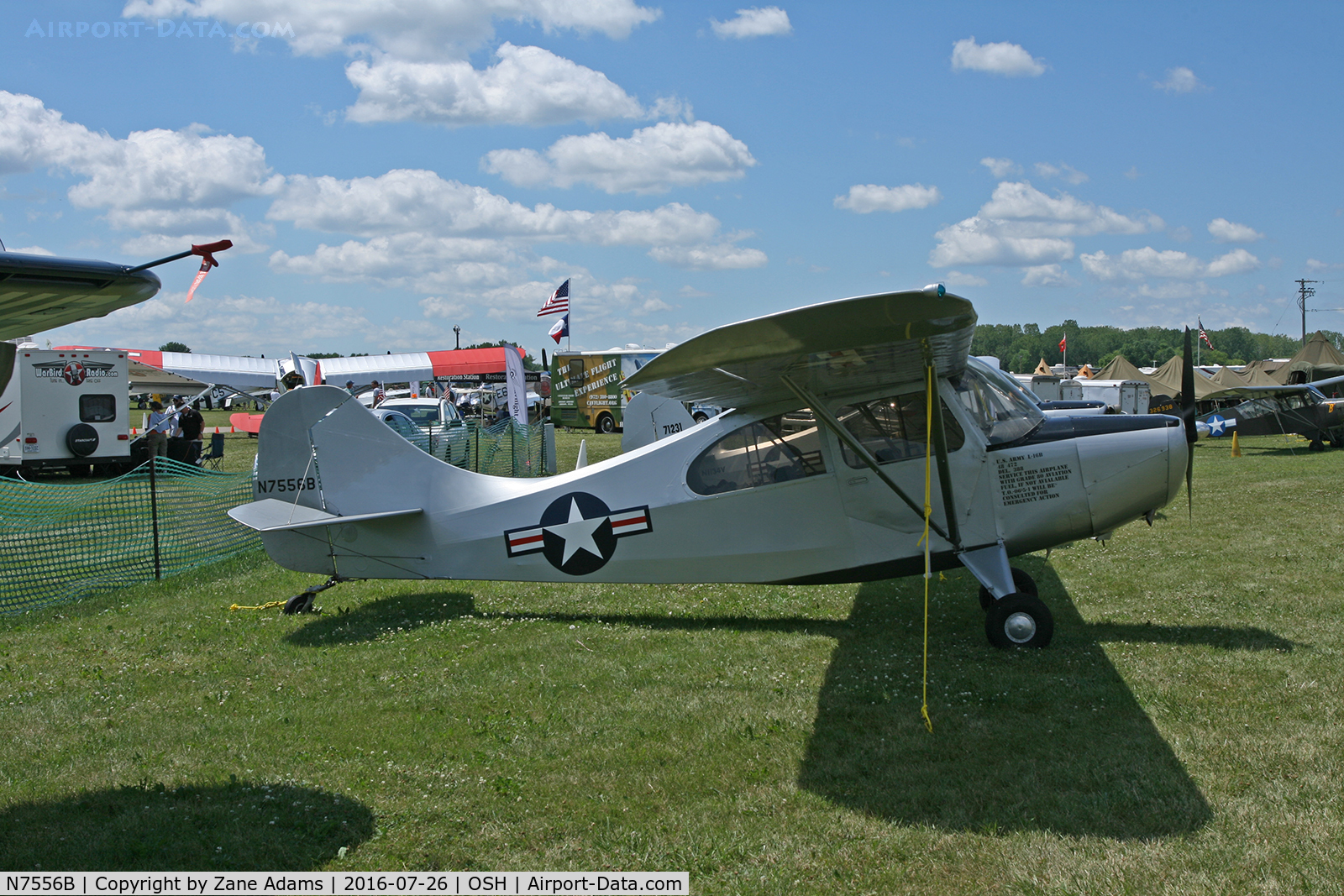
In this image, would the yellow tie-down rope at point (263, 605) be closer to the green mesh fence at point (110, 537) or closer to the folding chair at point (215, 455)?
the green mesh fence at point (110, 537)

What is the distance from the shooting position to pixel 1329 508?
13.3 metres

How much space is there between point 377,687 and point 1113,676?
16.6ft

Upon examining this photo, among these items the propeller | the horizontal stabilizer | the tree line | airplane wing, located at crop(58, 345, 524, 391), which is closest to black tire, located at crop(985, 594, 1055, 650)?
the propeller

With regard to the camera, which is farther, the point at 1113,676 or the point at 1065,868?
the point at 1113,676

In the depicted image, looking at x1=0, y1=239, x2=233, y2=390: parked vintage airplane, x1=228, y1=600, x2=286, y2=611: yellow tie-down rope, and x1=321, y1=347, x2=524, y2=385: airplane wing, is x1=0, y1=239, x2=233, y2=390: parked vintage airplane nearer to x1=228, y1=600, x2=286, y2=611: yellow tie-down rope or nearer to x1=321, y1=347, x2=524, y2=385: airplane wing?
x1=228, y1=600, x2=286, y2=611: yellow tie-down rope

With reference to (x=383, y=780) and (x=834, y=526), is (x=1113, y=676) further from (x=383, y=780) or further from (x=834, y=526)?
(x=383, y=780)

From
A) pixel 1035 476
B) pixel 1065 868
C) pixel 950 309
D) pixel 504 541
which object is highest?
pixel 950 309

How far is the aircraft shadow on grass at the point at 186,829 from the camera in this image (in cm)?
379

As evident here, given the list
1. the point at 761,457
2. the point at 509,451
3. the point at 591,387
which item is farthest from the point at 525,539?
the point at 591,387

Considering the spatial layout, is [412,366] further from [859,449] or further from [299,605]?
[859,449]

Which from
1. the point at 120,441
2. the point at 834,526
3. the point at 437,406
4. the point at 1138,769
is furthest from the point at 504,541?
the point at 437,406

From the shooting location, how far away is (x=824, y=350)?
218 inches

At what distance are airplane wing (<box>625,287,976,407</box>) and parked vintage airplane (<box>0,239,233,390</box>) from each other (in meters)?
2.37

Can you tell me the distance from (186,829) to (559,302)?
23.4 m
